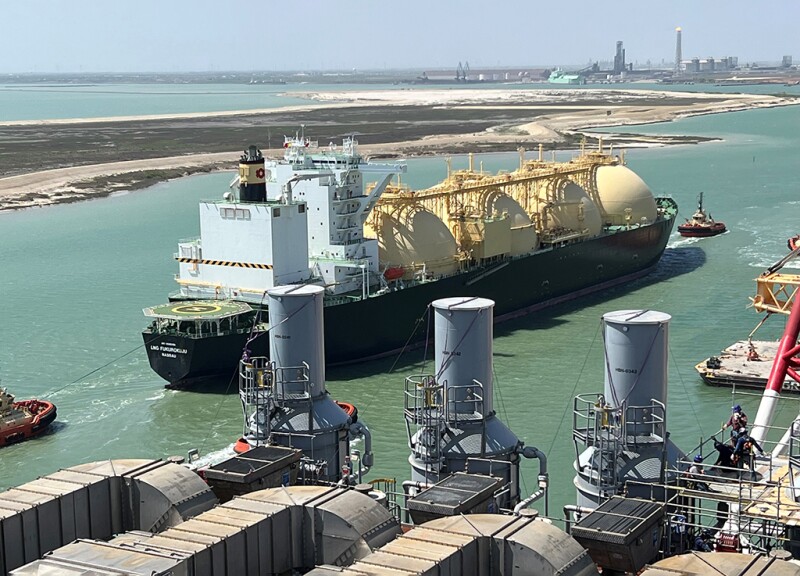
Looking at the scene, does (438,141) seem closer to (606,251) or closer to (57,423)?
(606,251)

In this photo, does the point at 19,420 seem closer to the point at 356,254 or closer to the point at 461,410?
the point at 356,254

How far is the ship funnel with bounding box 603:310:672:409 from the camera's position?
15.8 meters

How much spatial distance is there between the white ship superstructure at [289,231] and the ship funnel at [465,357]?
72.2 ft

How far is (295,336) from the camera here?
61.3 feet

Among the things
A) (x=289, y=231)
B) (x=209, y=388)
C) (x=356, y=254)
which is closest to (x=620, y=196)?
(x=356, y=254)

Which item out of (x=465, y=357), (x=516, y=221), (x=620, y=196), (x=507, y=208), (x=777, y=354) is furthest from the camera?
(x=620, y=196)

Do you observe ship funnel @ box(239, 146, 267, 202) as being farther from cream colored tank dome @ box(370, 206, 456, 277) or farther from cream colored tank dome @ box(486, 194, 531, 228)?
cream colored tank dome @ box(486, 194, 531, 228)

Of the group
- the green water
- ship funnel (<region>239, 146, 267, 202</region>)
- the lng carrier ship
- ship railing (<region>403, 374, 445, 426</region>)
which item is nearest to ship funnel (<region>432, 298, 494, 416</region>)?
ship railing (<region>403, 374, 445, 426</region>)

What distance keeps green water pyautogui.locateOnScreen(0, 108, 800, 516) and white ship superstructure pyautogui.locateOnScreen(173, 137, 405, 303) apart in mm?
3461

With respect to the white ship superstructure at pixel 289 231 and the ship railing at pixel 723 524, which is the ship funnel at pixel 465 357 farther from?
the white ship superstructure at pixel 289 231

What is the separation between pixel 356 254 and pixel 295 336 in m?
23.7

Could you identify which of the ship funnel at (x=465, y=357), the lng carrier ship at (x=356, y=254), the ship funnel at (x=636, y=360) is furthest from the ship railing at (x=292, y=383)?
the lng carrier ship at (x=356, y=254)

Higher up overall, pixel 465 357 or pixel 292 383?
pixel 465 357

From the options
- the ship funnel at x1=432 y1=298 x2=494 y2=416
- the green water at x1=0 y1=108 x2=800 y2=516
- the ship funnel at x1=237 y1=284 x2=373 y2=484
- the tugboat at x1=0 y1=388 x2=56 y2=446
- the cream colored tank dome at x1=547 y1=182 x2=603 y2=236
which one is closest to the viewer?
the ship funnel at x1=432 y1=298 x2=494 y2=416
